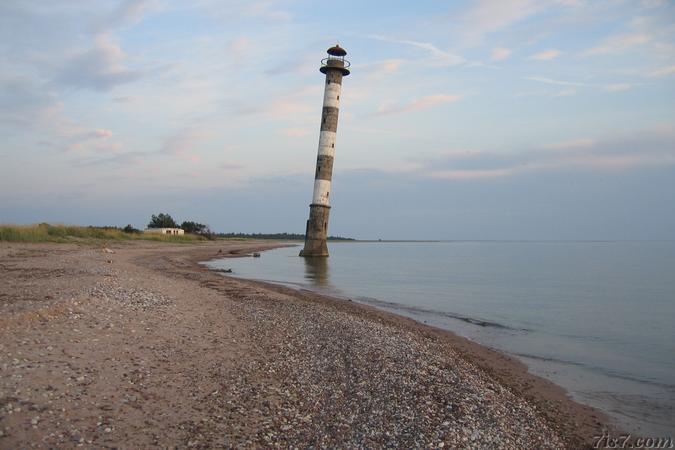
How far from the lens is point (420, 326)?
1482 cm

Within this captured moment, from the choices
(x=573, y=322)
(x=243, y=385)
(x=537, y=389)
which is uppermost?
(x=573, y=322)

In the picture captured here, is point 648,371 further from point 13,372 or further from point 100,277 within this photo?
point 100,277

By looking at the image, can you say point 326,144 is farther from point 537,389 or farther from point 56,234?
point 537,389

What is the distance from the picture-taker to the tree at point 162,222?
7306 cm

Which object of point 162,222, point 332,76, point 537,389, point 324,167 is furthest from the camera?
point 162,222

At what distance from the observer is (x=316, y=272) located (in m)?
33.7

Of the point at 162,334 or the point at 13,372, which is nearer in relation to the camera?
the point at 13,372

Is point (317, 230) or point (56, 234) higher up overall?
point (317, 230)

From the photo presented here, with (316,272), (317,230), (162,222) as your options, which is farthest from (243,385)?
(162,222)

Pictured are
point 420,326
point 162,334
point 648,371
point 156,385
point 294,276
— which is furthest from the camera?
point 294,276

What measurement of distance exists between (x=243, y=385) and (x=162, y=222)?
70.7 meters

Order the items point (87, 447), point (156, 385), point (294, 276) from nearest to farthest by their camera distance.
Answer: point (87, 447) < point (156, 385) < point (294, 276)

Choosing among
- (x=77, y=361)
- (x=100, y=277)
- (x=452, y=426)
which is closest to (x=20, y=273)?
(x=100, y=277)

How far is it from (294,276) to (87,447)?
1003 inches
